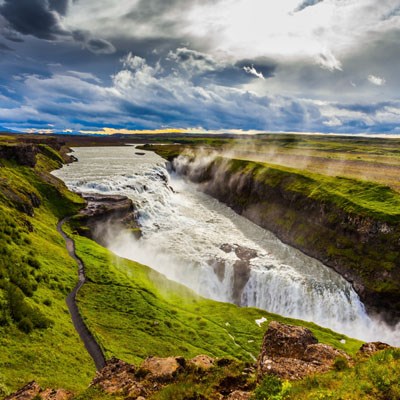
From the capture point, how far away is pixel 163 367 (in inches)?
691

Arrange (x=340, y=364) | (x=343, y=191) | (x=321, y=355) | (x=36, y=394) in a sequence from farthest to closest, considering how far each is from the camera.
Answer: (x=343, y=191) → (x=36, y=394) → (x=321, y=355) → (x=340, y=364)

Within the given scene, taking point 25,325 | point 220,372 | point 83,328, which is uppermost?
point 220,372

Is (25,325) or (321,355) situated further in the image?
(25,325)

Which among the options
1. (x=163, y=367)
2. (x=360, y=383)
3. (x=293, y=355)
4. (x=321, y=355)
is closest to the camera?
(x=360, y=383)

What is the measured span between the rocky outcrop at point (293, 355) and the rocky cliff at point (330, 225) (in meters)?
41.4

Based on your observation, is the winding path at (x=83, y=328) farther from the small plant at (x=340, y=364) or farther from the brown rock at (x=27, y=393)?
the small plant at (x=340, y=364)

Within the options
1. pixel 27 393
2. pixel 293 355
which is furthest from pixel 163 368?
pixel 293 355

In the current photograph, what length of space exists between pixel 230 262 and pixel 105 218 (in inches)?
1230

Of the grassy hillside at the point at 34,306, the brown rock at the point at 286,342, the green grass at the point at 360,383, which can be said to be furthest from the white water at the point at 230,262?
the green grass at the point at 360,383

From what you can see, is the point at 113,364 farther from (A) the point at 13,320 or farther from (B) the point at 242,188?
(B) the point at 242,188

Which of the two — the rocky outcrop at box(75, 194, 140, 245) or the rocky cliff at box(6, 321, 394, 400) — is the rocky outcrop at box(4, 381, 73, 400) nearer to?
the rocky cliff at box(6, 321, 394, 400)

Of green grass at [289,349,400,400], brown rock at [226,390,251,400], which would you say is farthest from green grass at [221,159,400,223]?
brown rock at [226,390,251,400]

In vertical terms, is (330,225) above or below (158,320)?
above

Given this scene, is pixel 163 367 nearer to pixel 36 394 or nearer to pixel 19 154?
pixel 36 394
